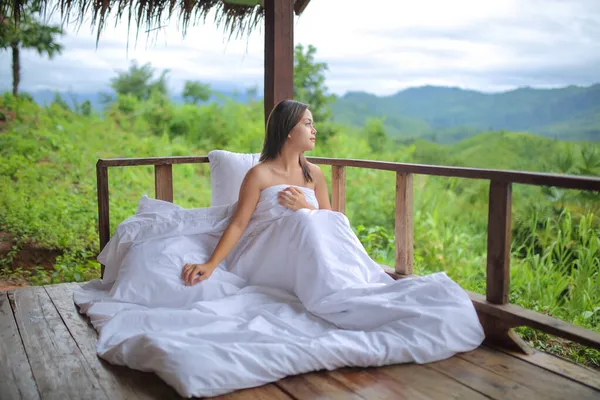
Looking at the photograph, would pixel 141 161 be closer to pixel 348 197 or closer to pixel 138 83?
pixel 348 197

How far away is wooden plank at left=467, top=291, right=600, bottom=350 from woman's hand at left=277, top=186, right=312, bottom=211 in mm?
843

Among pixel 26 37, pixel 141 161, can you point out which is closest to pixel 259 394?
pixel 141 161

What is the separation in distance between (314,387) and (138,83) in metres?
9.11

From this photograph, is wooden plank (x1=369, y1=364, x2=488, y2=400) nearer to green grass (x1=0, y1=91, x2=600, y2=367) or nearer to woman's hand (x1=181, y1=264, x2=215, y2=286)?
woman's hand (x1=181, y1=264, x2=215, y2=286)

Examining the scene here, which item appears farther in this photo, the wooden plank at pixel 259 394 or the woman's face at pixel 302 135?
the woman's face at pixel 302 135

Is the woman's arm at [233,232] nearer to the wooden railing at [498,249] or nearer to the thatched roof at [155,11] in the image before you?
the wooden railing at [498,249]

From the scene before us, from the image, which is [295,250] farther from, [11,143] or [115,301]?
[11,143]

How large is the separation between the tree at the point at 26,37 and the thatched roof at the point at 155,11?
4.78 meters

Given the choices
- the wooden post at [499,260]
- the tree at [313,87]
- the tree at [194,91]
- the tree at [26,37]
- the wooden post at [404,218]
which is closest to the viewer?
the wooden post at [499,260]

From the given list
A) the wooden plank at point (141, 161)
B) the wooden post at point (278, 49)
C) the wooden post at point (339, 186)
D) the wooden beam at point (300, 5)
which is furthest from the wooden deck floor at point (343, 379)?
the wooden beam at point (300, 5)

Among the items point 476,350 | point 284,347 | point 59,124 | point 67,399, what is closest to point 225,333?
point 284,347

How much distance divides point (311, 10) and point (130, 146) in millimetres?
5352

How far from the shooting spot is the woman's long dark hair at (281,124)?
2.56 metres

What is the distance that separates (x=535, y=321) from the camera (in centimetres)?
205
